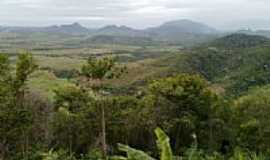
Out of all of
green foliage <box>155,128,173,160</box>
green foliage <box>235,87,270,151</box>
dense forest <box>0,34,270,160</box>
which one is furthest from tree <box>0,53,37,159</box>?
green foliage <box>155,128,173,160</box>

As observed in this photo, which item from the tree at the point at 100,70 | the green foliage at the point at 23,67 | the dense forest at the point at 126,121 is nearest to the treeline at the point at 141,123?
the dense forest at the point at 126,121

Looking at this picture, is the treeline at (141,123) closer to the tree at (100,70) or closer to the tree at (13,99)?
the tree at (13,99)

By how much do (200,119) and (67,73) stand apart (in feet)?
261

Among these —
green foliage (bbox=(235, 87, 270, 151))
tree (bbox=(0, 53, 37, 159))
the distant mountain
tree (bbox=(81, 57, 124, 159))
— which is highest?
tree (bbox=(81, 57, 124, 159))

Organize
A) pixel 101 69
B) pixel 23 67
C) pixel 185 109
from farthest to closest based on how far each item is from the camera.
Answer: pixel 185 109, pixel 23 67, pixel 101 69

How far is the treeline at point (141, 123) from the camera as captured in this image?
32.1m

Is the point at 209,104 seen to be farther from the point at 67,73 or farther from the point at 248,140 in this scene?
the point at 67,73

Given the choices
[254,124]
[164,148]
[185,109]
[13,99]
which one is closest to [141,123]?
[185,109]

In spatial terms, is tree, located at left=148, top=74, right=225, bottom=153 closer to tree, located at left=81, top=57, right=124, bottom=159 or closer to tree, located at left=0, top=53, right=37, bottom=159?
tree, located at left=81, top=57, right=124, bottom=159

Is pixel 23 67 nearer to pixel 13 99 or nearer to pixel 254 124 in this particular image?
pixel 13 99

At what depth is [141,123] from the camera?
35.6 m

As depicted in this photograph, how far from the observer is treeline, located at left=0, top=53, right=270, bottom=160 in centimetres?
3209

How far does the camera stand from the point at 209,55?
12600cm

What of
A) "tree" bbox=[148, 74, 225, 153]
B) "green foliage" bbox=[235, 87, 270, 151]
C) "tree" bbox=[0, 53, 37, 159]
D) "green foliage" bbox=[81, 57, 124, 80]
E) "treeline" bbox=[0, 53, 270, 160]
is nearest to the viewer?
"green foliage" bbox=[81, 57, 124, 80]
